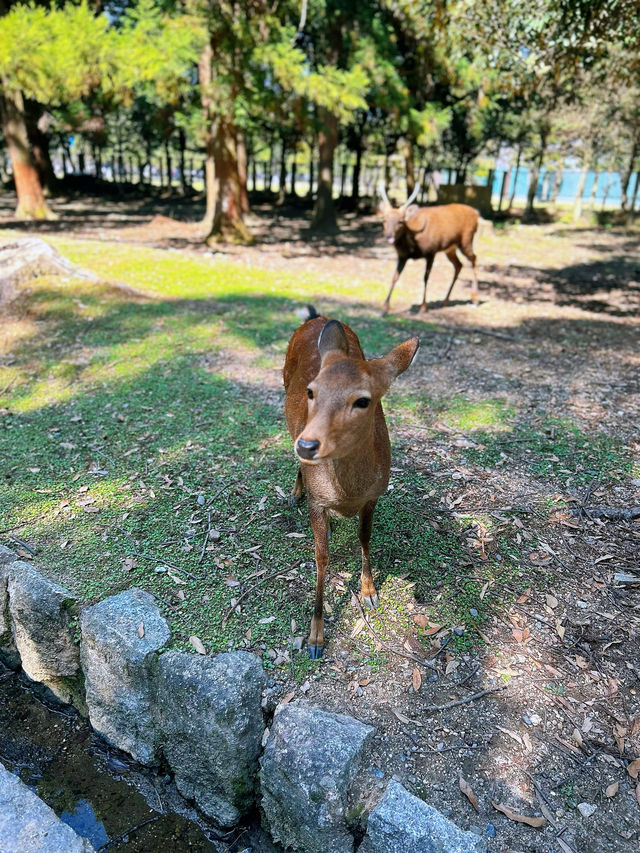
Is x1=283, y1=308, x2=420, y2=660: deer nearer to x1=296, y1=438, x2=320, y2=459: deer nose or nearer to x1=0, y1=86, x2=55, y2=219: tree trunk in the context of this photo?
x1=296, y1=438, x2=320, y2=459: deer nose

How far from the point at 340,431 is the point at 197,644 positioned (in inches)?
49.4

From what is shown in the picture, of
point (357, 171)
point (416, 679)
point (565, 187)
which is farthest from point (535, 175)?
point (565, 187)

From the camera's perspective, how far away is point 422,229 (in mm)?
7742

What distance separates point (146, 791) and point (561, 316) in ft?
24.5

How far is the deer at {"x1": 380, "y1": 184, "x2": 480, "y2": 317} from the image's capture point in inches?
298

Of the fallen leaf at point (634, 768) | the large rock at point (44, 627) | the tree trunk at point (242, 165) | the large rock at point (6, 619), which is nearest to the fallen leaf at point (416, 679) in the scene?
the fallen leaf at point (634, 768)

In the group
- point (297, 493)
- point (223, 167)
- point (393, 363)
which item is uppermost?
point (223, 167)

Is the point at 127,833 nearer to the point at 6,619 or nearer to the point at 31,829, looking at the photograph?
the point at 31,829

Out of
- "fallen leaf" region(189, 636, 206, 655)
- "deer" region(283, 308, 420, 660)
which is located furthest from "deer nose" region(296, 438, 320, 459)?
"fallen leaf" region(189, 636, 206, 655)

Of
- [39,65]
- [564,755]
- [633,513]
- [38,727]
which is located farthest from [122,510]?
[39,65]

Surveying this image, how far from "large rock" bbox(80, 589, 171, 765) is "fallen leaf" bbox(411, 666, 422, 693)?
1078 millimetres

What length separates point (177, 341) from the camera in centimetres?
654

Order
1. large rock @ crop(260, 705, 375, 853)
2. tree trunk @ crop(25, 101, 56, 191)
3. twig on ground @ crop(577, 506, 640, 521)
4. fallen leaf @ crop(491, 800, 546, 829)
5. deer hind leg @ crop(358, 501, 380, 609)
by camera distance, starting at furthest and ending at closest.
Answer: tree trunk @ crop(25, 101, 56, 191) → twig on ground @ crop(577, 506, 640, 521) → deer hind leg @ crop(358, 501, 380, 609) → large rock @ crop(260, 705, 375, 853) → fallen leaf @ crop(491, 800, 546, 829)

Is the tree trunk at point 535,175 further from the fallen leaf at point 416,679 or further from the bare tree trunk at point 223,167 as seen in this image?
the fallen leaf at point 416,679
